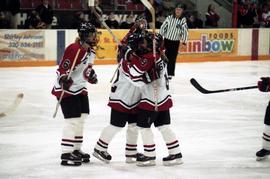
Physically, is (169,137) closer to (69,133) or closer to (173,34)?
(69,133)

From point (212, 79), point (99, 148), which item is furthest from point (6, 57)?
point (99, 148)

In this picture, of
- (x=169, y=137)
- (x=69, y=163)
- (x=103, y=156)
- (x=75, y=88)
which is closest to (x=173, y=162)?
(x=169, y=137)

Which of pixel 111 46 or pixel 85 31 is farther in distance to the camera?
pixel 111 46

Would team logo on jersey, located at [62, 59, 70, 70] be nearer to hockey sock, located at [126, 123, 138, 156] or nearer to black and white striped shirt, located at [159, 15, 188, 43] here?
hockey sock, located at [126, 123, 138, 156]

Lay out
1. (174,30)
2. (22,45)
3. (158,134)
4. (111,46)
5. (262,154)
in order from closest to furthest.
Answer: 1. (262,154)
2. (158,134)
3. (174,30)
4. (22,45)
5. (111,46)

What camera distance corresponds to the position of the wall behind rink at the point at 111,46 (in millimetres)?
12766

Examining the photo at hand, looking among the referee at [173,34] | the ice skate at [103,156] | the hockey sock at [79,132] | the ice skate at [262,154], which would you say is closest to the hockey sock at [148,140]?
the ice skate at [103,156]

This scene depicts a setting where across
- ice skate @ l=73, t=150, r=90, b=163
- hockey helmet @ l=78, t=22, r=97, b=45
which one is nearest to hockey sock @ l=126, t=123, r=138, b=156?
ice skate @ l=73, t=150, r=90, b=163

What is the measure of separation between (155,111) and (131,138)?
0.36m

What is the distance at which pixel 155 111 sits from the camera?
4895 millimetres

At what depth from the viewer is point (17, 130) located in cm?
654

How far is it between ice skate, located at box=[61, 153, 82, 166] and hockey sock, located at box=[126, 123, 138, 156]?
16.3 inches

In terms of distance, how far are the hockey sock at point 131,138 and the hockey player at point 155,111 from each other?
0.10 m

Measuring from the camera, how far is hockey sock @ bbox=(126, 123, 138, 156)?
16.7 ft
